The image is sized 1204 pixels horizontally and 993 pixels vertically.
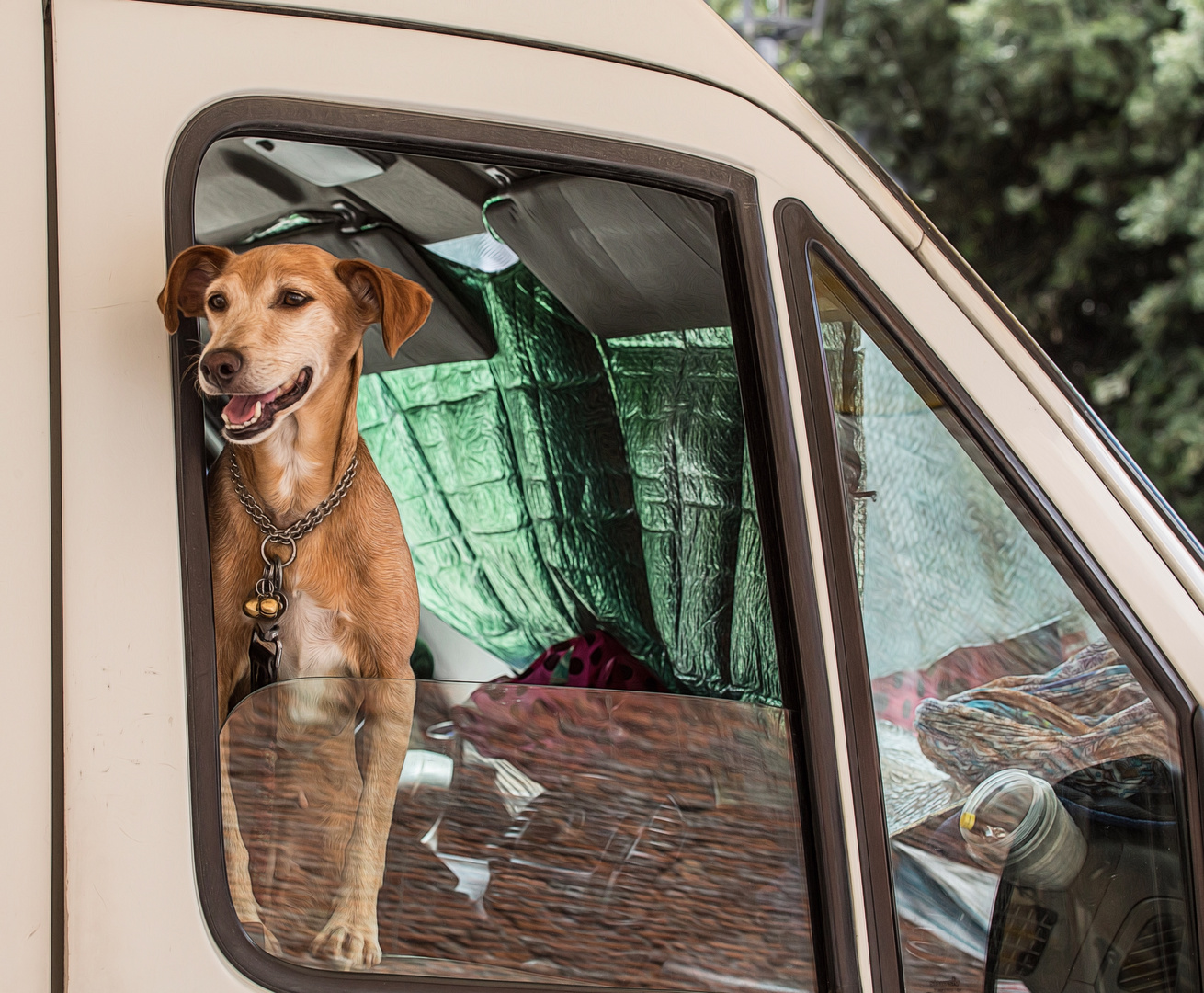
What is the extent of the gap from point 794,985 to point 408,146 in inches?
35.6

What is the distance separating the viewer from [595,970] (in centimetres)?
101

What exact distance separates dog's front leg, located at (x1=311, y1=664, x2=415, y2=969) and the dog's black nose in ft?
1.06

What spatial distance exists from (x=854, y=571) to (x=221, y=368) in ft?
2.17

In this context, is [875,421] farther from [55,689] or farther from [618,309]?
[55,689]

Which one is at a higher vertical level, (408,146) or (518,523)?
(408,146)

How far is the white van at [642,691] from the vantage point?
89cm

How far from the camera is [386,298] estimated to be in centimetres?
120

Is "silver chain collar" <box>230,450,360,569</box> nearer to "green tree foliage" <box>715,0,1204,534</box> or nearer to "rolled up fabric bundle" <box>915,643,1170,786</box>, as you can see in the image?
"rolled up fabric bundle" <box>915,643,1170,786</box>

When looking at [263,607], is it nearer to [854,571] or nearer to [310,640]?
[310,640]

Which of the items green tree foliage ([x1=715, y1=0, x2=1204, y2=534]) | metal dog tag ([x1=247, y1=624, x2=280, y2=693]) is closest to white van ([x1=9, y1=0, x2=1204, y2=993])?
metal dog tag ([x1=247, y1=624, x2=280, y2=693])

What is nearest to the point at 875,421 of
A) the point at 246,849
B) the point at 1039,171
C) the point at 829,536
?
the point at 829,536

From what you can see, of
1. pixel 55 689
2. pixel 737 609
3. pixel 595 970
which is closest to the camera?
pixel 55 689

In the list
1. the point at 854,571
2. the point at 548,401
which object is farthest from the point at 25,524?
the point at 548,401

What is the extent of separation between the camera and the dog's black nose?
1.00 metres
